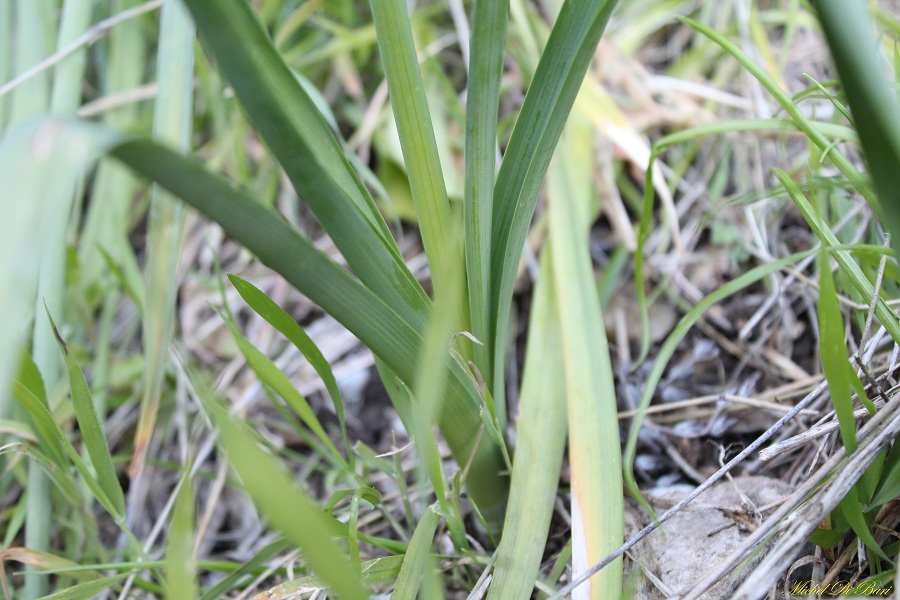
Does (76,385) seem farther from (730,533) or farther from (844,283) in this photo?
(844,283)

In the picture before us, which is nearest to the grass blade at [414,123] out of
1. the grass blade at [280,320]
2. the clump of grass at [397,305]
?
the clump of grass at [397,305]

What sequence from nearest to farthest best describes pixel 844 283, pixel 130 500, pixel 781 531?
pixel 781 531, pixel 844 283, pixel 130 500

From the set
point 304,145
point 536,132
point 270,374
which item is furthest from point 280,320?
point 536,132

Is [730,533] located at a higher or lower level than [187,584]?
lower

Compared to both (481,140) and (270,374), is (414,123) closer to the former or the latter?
A: (481,140)

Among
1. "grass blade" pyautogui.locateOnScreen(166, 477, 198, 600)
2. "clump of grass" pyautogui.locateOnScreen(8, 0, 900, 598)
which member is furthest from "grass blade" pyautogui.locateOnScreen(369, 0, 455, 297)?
"grass blade" pyautogui.locateOnScreen(166, 477, 198, 600)

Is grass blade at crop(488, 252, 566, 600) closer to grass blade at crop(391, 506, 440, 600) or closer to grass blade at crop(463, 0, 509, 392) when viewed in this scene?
grass blade at crop(391, 506, 440, 600)

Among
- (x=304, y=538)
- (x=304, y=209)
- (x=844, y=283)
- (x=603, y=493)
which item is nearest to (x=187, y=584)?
(x=304, y=538)
